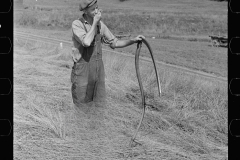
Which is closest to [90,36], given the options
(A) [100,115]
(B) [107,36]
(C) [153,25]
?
(B) [107,36]

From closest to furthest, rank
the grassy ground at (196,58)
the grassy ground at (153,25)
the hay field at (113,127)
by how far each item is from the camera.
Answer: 1. the hay field at (113,127)
2. the grassy ground at (196,58)
3. the grassy ground at (153,25)

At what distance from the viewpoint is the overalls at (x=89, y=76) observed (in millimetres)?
3169

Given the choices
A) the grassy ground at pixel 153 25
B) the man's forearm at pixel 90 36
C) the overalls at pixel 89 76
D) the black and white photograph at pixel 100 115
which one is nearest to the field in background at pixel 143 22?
the grassy ground at pixel 153 25

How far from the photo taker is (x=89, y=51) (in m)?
3.16

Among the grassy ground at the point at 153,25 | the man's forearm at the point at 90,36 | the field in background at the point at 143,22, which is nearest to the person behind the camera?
the man's forearm at the point at 90,36

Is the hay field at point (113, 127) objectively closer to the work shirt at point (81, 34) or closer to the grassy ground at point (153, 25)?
the work shirt at point (81, 34)

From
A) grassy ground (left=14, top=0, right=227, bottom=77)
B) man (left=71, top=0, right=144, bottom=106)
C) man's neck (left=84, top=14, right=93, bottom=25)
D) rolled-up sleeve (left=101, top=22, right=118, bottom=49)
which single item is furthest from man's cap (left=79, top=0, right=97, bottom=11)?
grassy ground (left=14, top=0, right=227, bottom=77)

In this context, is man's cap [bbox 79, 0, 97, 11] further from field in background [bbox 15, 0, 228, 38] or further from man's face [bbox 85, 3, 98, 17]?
field in background [bbox 15, 0, 228, 38]

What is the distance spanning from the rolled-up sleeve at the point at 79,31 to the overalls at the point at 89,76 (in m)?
0.07

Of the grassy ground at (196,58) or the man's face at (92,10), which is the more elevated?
the man's face at (92,10)

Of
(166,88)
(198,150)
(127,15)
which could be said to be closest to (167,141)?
(198,150)
